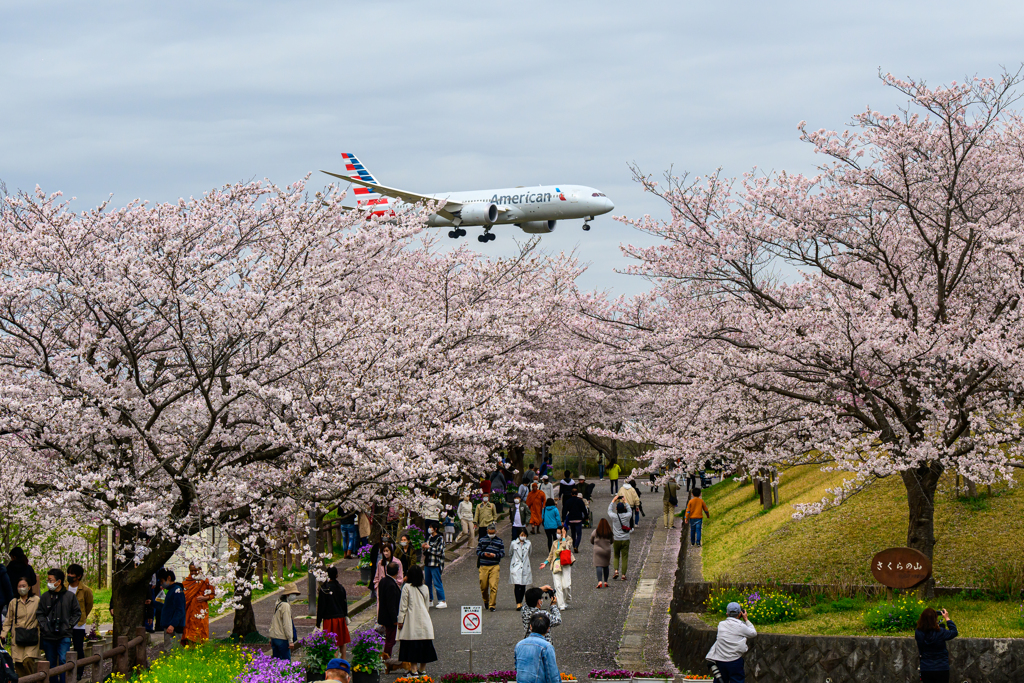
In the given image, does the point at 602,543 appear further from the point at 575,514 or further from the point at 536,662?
the point at 536,662

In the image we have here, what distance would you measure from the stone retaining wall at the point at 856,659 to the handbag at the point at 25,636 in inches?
334

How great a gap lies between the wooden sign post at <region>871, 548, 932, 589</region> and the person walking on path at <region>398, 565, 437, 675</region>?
6204mm

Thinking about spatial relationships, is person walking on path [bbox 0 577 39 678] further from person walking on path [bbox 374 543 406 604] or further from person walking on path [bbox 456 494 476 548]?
person walking on path [bbox 456 494 476 548]

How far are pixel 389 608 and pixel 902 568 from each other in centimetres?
735

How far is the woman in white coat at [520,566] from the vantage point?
1766cm

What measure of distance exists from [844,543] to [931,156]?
279 inches

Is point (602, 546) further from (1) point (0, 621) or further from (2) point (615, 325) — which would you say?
(1) point (0, 621)

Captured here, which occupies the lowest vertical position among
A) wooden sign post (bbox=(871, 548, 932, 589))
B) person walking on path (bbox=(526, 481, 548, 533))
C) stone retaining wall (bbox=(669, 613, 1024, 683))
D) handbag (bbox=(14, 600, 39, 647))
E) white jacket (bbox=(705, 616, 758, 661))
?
stone retaining wall (bbox=(669, 613, 1024, 683))

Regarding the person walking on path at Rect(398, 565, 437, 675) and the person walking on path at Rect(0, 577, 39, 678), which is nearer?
the person walking on path at Rect(0, 577, 39, 678)

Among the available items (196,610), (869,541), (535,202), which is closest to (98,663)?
(196,610)

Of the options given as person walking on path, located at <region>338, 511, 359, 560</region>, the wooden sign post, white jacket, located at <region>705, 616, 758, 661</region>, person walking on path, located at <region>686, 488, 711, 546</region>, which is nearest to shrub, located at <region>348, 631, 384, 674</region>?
white jacket, located at <region>705, 616, 758, 661</region>

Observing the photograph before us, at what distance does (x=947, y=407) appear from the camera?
13812 mm

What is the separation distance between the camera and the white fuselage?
46.9 meters

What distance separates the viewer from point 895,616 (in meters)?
13.0
